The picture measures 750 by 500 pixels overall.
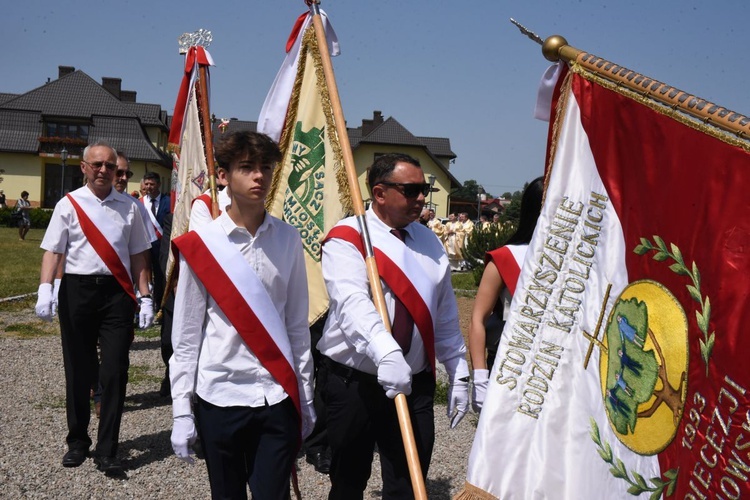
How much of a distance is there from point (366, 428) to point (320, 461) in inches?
79.9

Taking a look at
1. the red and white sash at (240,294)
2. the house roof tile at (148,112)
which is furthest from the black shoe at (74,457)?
the house roof tile at (148,112)

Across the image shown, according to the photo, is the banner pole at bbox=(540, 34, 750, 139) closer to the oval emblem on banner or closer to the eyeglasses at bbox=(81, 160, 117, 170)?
the oval emblem on banner

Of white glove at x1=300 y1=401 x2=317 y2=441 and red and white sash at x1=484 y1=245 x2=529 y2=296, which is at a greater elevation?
red and white sash at x1=484 y1=245 x2=529 y2=296

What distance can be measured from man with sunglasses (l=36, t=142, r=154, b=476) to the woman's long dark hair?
297cm

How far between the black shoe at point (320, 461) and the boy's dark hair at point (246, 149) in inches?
110

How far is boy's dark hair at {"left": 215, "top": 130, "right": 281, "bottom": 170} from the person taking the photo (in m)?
3.35

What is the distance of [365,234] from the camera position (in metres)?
3.67

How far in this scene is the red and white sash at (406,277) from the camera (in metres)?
3.69

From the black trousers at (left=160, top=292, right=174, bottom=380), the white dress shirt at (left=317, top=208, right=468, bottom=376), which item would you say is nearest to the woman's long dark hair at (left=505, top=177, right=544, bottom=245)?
the white dress shirt at (left=317, top=208, right=468, bottom=376)

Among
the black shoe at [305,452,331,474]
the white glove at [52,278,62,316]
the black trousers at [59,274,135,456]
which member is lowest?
the black shoe at [305,452,331,474]

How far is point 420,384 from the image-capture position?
12.4 ft

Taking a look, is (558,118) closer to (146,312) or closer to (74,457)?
(146,312)

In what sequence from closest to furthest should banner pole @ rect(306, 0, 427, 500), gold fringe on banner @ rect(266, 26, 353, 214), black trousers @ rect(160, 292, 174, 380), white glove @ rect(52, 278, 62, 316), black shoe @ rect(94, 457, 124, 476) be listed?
banner pole @ rect(306, 0, 427, 500) → gold fringe on banner @ rect(266, 26, 353, 214) → black shoe @ rect(94, 457, 124, 476) → white glove @ rect(52, 278, 62, 316) → black trousers @ rect(160, 292, 174, 380)

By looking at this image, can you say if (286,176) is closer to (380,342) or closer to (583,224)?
(380,342)
